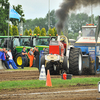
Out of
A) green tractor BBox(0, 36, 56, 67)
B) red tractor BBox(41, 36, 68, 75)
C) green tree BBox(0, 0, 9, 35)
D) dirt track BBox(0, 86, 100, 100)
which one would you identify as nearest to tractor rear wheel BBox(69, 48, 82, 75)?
red tractor BBox(41, 36, 68, 75)

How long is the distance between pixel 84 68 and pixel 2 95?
277 inches

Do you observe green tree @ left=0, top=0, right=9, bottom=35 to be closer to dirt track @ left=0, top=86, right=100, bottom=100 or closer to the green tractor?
the green tractor

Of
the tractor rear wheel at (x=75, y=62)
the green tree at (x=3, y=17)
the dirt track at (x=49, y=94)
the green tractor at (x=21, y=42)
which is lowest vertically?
→ the dirt track at (x=49, y=94)

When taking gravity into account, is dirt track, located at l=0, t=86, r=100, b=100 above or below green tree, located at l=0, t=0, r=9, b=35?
below

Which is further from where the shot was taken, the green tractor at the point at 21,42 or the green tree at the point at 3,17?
the green tree at the point at 3,17

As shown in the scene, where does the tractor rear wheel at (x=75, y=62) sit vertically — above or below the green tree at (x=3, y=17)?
below

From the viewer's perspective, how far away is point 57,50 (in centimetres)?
1667

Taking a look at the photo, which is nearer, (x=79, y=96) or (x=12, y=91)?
(x=79, y=96)

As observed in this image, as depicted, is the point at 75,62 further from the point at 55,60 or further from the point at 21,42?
the point at 21,42

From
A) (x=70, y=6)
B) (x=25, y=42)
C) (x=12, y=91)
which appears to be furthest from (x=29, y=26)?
(x=12, y=91)

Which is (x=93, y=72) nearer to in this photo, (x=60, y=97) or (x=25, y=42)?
(x=60, y=97)

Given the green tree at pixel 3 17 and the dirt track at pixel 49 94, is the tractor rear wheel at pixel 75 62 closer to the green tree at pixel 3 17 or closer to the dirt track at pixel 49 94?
the dirt track at pixel 49 94

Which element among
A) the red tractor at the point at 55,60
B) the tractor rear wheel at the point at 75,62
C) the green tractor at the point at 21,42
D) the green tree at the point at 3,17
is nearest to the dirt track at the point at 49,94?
the tractor rear wheel at the point at 75,62

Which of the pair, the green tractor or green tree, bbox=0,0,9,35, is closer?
the green tractor
